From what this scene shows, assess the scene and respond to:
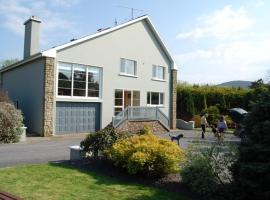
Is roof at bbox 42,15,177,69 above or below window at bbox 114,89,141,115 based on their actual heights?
above

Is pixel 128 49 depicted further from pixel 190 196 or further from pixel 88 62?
pixel 190 196

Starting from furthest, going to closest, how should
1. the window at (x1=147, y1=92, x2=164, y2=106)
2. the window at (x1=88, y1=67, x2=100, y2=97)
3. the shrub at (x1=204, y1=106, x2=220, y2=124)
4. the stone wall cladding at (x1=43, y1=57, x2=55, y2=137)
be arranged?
the shrub at (x1=204, y1=106, x2=220, y2=124) → the window at (x1=147, y1=92, x2=164, y2=106) → the window at (x1=88, y1=67, x2=100, y2=97) → the stone wall cladding at (x1=43, y1=57, x2=55, y2=137)

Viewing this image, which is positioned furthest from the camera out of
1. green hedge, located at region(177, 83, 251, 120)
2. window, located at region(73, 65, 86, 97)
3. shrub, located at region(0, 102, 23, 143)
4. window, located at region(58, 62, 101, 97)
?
green hedge, located at region(177, 83, 251, 120)

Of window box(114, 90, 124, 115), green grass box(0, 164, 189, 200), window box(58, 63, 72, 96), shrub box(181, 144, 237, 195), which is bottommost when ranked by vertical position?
green grass box(0, 164, 189, 200)

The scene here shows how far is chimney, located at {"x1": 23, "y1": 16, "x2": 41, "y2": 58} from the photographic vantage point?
1051 inches

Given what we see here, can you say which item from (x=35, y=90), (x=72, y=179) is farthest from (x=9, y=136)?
(x=72, y=179)

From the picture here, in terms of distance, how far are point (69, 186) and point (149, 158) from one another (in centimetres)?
205

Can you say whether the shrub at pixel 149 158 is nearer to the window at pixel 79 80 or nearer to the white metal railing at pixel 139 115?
the white metal railing at pixel 139 115

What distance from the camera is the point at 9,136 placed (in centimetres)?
1878

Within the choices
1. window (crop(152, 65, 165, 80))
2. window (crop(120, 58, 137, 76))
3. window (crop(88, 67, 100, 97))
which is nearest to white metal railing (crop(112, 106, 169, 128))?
window (crop(88, 67, 100, 97))

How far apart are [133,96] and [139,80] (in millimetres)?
1319

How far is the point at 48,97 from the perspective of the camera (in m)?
22.3

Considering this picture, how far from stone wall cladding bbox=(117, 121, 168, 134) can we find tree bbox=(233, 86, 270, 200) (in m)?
16.4

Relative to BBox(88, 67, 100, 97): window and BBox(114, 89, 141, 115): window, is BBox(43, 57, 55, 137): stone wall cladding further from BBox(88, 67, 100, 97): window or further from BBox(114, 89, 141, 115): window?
BBox(114, 89, 141, 115): window
